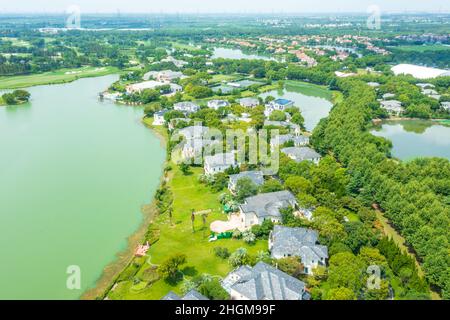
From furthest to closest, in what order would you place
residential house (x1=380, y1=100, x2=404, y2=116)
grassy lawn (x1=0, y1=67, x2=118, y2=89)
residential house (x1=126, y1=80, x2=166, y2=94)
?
1. grassy lawn (x1=0, y1=67, x2=118, y2=89)
2. residential house (x1=126, y1=80, x2=166, y2=94)
3. residential house (x1=380, y1=100, x2=404, y2=116)

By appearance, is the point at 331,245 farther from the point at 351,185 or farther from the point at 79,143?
the point at 79,143

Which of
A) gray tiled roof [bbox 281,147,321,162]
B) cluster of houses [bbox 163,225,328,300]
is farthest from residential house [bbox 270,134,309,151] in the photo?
cluster of houses [bbox 163,225,328,300]

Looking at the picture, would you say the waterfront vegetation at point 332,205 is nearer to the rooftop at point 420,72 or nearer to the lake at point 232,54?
the rooftop at point 420,72

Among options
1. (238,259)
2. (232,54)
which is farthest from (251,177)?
(232,54)

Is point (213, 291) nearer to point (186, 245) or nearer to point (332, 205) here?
point (186, 245)

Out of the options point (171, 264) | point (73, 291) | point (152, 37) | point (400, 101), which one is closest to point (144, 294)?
point (171, 264)

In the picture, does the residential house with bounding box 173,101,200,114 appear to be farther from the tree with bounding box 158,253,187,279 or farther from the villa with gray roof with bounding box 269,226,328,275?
the tree with bounding box 158,253,187,279
